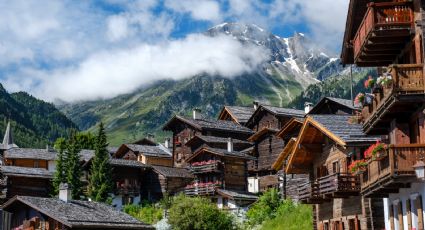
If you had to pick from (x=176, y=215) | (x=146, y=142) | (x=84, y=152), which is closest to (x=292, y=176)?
(x=176, y=215)

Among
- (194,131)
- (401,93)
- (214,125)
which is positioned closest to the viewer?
(401,93)

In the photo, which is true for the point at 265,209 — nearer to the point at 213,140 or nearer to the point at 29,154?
the point at 213,140

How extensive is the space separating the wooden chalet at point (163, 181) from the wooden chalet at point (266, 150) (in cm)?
766

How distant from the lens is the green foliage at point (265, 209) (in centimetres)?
5856

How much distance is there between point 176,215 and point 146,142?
67638 millimetres

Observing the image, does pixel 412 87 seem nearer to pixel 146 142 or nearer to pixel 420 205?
pixel 420 205

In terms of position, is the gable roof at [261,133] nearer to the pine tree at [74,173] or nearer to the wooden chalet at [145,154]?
the wooden chalet at [145,154]

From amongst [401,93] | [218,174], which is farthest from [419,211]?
[218,174]

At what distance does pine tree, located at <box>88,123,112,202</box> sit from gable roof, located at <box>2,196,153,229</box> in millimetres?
21427

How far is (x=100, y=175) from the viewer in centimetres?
→ 7688

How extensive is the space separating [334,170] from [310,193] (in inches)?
71.9

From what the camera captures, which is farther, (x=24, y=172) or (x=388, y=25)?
(x=24, y=172)

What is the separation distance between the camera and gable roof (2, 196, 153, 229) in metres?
48.2

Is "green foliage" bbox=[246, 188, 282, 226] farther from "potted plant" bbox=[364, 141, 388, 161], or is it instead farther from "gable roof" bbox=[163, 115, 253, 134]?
"potted plant" bbox=[364, 141, 388, 161]
